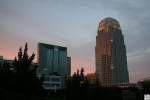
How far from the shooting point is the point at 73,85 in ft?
97.6

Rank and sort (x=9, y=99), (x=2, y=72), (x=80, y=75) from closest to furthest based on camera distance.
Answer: (x=9, y=99)
(x=2, y=72)
(x=80, y=75)

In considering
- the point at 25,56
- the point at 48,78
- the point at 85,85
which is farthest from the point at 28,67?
the point at 48,78

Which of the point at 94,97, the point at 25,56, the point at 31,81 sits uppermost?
the point at 25,56

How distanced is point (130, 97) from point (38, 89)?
1084 cm

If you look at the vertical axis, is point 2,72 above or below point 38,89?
above

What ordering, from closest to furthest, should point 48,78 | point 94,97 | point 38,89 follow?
point 38,89
point 94,97
point 48,78

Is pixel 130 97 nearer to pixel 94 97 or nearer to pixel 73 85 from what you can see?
pixel 73 85

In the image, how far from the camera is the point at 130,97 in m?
26.6

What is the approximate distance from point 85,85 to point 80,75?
1794 mm

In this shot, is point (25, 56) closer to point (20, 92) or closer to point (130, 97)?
point (20, 92)

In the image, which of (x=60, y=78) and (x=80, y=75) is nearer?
(x=80, y=75)

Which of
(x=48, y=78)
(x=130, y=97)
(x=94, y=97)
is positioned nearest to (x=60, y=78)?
(x=48, y=78)

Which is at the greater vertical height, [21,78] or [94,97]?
[21,78]

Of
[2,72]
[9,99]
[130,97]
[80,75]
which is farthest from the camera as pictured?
[80,75]
